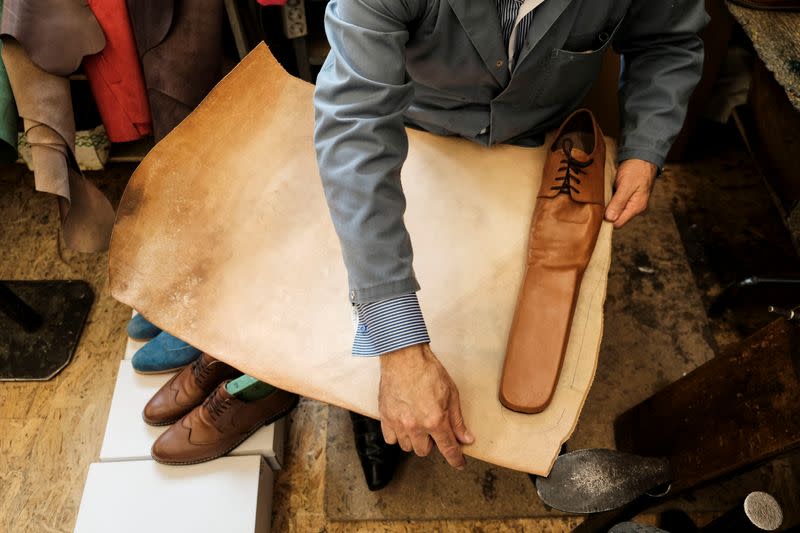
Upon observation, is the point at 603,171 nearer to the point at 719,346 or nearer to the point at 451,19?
the point at 451,19

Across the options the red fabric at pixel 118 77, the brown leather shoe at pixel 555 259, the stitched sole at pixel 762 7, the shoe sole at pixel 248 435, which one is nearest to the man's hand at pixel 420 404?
the brown leather shoe at pixel 555 259

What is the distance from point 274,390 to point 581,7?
3.49 feet

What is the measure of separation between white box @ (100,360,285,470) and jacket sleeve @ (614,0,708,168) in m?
1.07

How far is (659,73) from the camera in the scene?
3.62ft

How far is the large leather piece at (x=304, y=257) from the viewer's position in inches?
37.4

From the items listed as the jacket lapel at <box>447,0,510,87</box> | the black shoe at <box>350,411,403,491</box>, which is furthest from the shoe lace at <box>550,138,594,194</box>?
the black shoe at <box>350,411,403,491</box>

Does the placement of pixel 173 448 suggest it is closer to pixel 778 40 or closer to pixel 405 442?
pixel 405 442

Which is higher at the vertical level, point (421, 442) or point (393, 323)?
point (393, 323)

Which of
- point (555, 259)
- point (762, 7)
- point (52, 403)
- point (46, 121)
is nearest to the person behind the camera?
point (555, 259)

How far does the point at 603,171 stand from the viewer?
1.05 meters

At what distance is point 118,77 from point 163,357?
73 centimetres

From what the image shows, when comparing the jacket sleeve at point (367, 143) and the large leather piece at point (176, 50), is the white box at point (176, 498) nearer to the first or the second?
the jacket sleeve at point (367, 143)

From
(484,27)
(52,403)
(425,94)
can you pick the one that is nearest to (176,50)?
(425,94)

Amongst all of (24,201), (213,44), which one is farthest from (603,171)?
(24,201)
